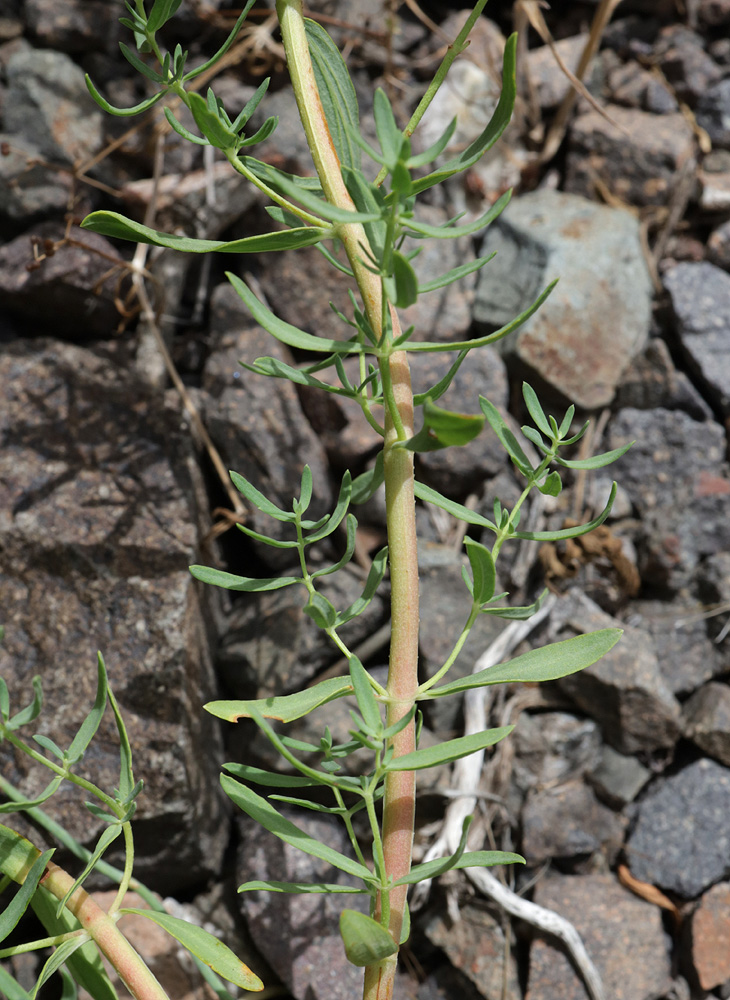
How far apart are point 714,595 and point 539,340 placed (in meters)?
0.74

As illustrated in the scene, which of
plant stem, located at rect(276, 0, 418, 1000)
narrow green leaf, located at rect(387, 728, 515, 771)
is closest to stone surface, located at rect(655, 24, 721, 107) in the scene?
plant stem, located at rect(276, 0, 418, 1000)

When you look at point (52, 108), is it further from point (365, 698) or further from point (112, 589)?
point (365, 698)

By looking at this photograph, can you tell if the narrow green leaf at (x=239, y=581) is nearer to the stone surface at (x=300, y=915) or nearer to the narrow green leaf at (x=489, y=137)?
the narrow green leaf at (x=489, y=137)

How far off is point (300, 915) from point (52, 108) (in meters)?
1.88

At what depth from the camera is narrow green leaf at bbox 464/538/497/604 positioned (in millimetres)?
763

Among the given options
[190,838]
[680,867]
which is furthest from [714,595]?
[190,838]

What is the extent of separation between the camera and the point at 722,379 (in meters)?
2.03

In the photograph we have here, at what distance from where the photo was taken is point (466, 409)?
196 cm

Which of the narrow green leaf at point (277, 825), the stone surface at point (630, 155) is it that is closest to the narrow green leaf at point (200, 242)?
the narrow green leaf at point (277, 825)

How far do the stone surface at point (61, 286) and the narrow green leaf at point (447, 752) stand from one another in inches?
52.9

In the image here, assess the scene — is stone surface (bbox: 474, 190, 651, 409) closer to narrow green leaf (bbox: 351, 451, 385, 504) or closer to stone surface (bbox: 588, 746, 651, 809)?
stone surface (bbox: 588, 746, 651, 809)

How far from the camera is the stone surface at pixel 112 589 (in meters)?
1.51

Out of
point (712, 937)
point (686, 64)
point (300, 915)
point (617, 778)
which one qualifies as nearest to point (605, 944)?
point (712, 937)

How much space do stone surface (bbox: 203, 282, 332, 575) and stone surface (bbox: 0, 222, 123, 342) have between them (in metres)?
0.28
